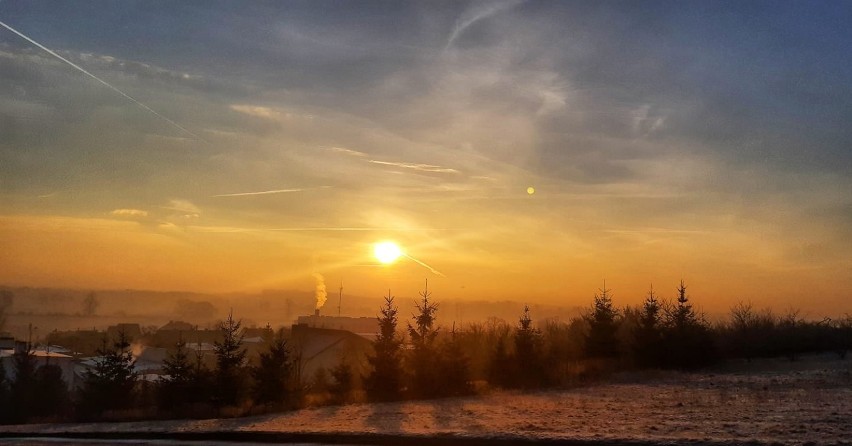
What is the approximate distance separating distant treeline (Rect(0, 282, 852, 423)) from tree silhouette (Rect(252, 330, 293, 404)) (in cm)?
5

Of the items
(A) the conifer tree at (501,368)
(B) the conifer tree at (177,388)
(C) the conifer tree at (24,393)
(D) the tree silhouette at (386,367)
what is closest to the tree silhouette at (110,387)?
(B) the conifer tree at (177,388)

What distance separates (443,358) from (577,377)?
22.0 ft

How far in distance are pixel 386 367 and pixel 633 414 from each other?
15624mm

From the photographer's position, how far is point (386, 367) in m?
32.5

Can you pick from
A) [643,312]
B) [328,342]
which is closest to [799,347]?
[643,312]

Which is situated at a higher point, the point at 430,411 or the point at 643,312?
the point at 643,312

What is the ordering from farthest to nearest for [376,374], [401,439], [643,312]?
[643,312], [376,374], [401,439]

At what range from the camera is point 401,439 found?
16.7 metres

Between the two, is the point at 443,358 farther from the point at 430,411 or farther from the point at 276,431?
the point at 276,431

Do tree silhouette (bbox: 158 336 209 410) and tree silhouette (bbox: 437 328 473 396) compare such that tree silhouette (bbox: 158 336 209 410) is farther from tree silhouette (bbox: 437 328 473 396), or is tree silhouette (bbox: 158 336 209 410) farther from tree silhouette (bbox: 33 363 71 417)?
tree silhouette (bbox: 33 363 71 417)

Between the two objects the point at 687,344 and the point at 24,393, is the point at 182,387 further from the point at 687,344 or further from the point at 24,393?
the point at 687,344

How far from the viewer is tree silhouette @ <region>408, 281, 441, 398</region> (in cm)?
3180

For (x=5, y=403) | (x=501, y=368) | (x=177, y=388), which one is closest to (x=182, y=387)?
(x=177, y=388)

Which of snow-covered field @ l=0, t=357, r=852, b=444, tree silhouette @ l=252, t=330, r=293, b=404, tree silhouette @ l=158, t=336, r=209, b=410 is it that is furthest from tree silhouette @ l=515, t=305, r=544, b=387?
tree silhouette @ l=158, t=336, r=209, b=410
